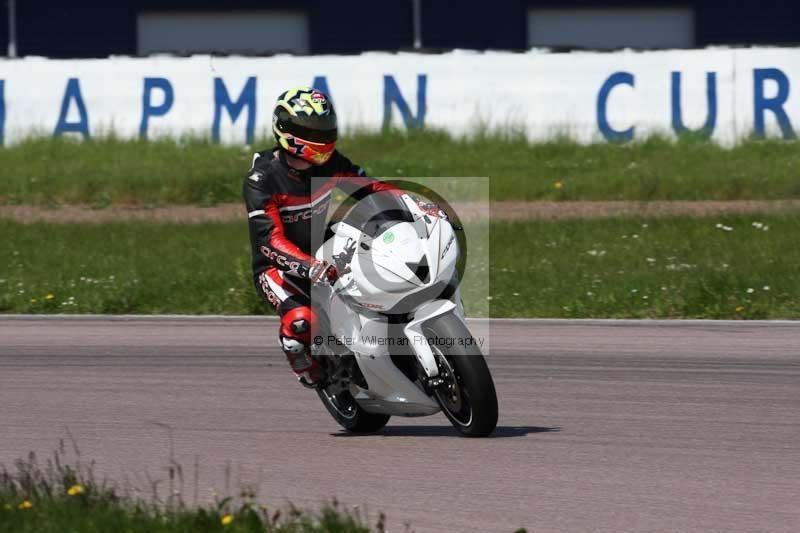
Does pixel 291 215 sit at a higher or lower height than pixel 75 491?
higher

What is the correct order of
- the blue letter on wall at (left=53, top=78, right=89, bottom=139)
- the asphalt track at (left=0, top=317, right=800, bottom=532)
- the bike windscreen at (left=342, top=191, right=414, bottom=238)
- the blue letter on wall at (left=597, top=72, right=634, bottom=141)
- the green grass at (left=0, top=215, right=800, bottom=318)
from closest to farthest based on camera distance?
1. the asphalt track at (left=0, top=317, right=800, bottom=532)
2. the bike windscreen at (left=342, top=191, right=414, bottom=238)
3. the green grass at (left=0, top=215, right=800, bottom=318)
4. the blue letter on wall at (left=597, top=72, right=634, bottom=141)
5. the blue letter on wall at (left=53, top=78, right=89, bottom=139)

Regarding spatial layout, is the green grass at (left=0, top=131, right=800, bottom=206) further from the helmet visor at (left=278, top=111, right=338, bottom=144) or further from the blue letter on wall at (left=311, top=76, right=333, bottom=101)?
the helmet visor at (left=278, top=111, right=338, bottom=144)

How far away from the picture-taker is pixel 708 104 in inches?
810

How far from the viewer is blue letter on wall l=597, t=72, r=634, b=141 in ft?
67.8

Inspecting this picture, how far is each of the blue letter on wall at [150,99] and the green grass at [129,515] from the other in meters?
15.7

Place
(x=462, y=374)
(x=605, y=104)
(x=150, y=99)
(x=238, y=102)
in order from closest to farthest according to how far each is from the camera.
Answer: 1. (x=462, y=374)
2. (x=605, y=104)
3. (x=238, y=102)
4. (x=150, y=99)

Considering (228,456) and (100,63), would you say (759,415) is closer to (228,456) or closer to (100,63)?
(228,456)

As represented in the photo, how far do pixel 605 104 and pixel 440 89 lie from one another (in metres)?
2.30

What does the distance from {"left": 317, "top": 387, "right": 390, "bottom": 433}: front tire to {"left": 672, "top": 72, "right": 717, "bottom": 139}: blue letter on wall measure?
13087mm

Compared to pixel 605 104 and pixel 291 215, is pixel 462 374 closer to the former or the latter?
pixel 291 215

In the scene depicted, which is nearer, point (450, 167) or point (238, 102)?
point (450, 167)

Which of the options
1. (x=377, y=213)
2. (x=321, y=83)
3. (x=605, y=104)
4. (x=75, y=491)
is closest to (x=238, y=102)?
(x=321, y=83)

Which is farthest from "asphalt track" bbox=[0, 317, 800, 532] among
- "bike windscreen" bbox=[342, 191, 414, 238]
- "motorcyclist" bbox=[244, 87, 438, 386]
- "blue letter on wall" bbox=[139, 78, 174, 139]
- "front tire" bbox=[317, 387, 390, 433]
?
"blue letter on wall" bbox=[139, 78, 174, 139]

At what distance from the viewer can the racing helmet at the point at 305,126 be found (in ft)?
25.4
